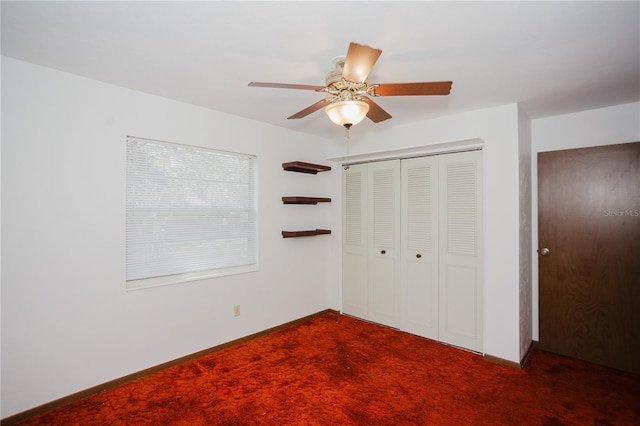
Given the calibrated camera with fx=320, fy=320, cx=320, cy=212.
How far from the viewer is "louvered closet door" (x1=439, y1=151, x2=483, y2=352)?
3256mm

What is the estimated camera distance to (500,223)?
3088mm

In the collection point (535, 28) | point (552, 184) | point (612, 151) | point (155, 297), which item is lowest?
point (155, 297)

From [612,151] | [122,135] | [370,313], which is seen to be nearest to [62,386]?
[122,135]

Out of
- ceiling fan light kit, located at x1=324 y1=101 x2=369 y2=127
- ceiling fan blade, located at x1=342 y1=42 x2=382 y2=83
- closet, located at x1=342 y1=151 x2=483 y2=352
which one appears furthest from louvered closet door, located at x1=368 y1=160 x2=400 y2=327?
ceiling fan blade, located at x1=342 y1=42 x2=382 y2=83

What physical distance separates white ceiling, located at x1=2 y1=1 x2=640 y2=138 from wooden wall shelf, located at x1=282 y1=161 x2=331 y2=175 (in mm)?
1027

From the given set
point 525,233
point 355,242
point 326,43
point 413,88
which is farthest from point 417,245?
point 326,43

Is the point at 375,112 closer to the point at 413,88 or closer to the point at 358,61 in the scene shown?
the point at 413,88

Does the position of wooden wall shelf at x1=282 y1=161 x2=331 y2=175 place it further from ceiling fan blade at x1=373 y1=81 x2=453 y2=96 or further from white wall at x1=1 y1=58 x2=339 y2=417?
ceiling fan blade at x1=373 y1=81 x2=453 y2=96

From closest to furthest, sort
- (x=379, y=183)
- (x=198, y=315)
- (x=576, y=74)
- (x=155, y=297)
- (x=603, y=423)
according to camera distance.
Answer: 1. (x=603, y=423)
2. (x=576, y=74)
3. (x=155, y=297)
4. (x=198, y=315)
5. (x=379, y=183)

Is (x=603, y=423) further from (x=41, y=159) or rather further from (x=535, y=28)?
(x=41, y=159)

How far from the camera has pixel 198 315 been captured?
3160 millimetres

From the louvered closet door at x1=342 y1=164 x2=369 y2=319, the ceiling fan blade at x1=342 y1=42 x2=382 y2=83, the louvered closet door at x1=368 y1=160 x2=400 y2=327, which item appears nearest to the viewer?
the ceiling fan blade at x1=342 y1=42 x2=382 y2=83

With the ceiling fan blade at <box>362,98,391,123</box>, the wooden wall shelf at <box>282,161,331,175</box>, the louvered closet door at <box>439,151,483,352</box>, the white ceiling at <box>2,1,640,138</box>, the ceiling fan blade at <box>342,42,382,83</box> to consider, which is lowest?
the louvered closet door at <box>439,151,483,352</box>

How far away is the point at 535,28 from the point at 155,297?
11.1 feet
